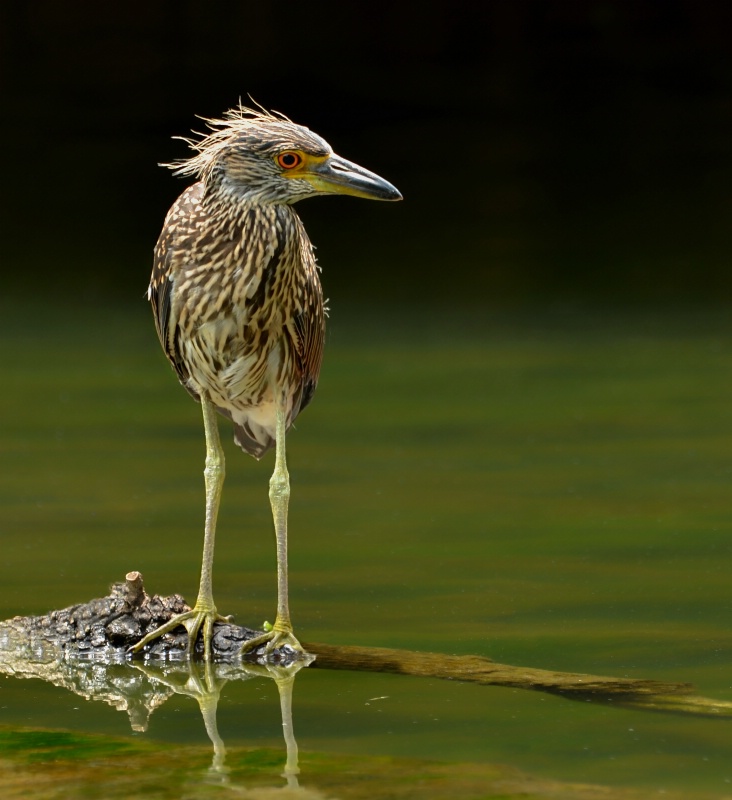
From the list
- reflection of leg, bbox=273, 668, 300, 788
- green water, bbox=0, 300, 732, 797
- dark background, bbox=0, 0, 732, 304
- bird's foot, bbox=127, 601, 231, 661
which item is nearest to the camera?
reflection of leg, bbox=273, 668, 300, 788

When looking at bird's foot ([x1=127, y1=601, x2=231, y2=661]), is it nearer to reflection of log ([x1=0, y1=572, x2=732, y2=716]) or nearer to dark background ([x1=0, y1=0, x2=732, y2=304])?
reflection of log ([x1=0, y1=572, x2=732, y2=716])

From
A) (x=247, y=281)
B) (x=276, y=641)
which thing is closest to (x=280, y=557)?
(x=276, y=641)

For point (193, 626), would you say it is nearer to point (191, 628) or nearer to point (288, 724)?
point (191, 628)

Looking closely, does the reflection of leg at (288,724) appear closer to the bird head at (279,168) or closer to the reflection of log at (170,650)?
the reflection of log at (170,650)

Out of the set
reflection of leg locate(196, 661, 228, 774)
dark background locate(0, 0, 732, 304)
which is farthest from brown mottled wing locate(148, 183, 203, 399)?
dark background locate(0, 0, 732, 304)

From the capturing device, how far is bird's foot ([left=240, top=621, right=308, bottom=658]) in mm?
4562

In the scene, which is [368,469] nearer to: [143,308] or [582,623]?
[582,623]

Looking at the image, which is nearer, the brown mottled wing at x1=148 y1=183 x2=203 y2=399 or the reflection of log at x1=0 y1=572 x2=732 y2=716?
the reflection of log at x1=0 y1=572 x2=732 y2=716

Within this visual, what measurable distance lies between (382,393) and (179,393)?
0.96 meters

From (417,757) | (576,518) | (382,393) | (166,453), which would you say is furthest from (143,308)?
(417,757)

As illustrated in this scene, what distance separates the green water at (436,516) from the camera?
4109 mm

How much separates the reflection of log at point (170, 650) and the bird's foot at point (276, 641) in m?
0.03

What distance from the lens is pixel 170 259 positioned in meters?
4.55

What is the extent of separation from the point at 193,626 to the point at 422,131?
983cm
